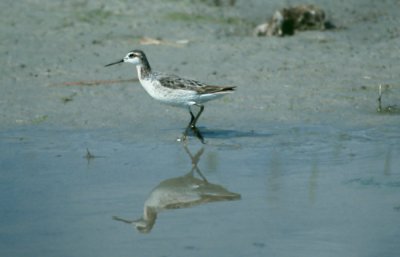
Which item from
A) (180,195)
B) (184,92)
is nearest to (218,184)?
(180,195)

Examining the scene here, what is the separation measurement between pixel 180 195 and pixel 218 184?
18.5 inches

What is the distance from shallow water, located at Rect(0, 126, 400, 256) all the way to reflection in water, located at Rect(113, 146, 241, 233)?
83 mm

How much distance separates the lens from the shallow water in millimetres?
7102

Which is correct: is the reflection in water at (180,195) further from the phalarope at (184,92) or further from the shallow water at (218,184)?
the phalarope at (184,92)

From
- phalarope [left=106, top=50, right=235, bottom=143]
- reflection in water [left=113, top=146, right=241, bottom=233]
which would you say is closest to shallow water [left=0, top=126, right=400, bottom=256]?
reflection in water [left=113, top=146, right=241, bottom=233]

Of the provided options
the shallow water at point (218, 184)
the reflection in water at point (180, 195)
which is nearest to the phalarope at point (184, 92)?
the shallow water at point (218, 184)

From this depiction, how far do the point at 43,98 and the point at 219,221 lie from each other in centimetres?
513

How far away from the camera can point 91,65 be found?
44.3 ft

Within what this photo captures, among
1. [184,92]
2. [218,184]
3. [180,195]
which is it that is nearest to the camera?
[180,195]

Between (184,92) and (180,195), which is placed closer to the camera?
(180,195)

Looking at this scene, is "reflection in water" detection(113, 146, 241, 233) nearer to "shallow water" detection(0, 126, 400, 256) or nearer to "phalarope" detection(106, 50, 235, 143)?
"shallow water" detection(0, 126, 400, 256)

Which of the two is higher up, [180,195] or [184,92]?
[184,92]

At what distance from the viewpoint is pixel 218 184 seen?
28.8 ft

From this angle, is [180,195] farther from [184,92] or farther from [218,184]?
[184,92]
